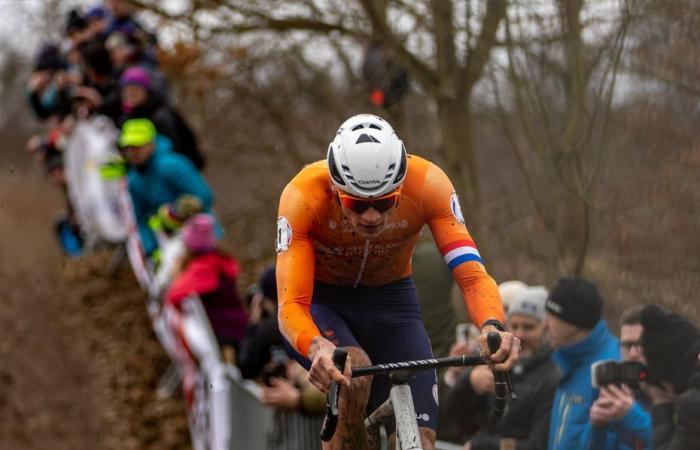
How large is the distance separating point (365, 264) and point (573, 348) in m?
1.50

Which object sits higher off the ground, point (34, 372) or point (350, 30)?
point (350, 30)

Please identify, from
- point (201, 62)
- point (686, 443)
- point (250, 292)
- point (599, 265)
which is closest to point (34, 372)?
point (201, 62)

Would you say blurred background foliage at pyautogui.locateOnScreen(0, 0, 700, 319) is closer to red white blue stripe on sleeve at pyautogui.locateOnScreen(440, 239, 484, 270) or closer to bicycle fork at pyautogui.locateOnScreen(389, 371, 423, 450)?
red white blue stripe on sleeve at pyautogui.locateOnScreen(440, 239, 484, 270)

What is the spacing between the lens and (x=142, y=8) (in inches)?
547

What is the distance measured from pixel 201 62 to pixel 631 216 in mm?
7722

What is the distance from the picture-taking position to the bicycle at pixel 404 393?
538 centimetres

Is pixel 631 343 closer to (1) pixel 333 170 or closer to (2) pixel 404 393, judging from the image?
(2) pixel 404 393

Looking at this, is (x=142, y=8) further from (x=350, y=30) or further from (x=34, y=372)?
(x=34, y=372)

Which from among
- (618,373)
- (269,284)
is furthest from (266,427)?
(618,373)

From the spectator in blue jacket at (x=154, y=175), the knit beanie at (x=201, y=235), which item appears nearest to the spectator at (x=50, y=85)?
the spectator in blue jacket at (x=154, y=175)

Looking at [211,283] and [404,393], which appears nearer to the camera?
[404,393]

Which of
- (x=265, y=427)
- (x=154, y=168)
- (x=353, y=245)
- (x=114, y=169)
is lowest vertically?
(x=265, y=427)

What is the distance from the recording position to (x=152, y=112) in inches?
549

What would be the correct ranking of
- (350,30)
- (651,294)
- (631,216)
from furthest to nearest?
(350,30), (631,216), (651,294)
